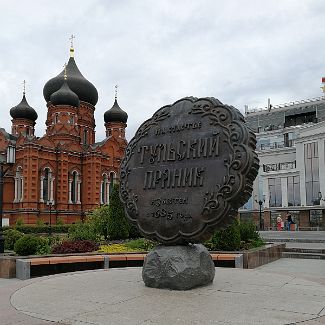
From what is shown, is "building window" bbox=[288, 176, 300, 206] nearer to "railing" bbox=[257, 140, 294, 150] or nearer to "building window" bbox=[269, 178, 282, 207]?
"building window" bbox=[269, 178, 282, 207]

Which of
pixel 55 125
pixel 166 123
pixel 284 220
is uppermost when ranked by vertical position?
pixel 55 125

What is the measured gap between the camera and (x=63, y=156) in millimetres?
46094

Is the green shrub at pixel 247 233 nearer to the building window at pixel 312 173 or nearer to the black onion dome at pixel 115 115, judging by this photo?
the building window at pixel 312 173

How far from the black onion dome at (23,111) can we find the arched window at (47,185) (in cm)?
1183

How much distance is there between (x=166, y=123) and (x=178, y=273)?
3.12m

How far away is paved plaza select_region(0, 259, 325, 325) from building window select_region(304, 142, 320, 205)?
Result: 38612 millimetres

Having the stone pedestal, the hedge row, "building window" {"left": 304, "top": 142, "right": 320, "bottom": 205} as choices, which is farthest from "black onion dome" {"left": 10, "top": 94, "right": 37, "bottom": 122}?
the stone pedestal

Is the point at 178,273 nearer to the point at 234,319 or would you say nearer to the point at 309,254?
the point at 234,319

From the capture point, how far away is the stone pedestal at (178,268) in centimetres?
760

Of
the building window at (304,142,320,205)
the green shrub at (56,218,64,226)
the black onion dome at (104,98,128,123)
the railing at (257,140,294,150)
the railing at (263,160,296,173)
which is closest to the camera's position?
the green shrub at (56,218,64,226)

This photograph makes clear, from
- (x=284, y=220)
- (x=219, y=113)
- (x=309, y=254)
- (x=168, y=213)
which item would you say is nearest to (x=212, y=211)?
(x=168, y=213)

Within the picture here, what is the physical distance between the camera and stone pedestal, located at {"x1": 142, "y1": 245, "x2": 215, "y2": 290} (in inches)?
299

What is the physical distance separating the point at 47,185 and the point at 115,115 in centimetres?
1676

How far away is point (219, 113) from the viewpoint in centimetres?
804
